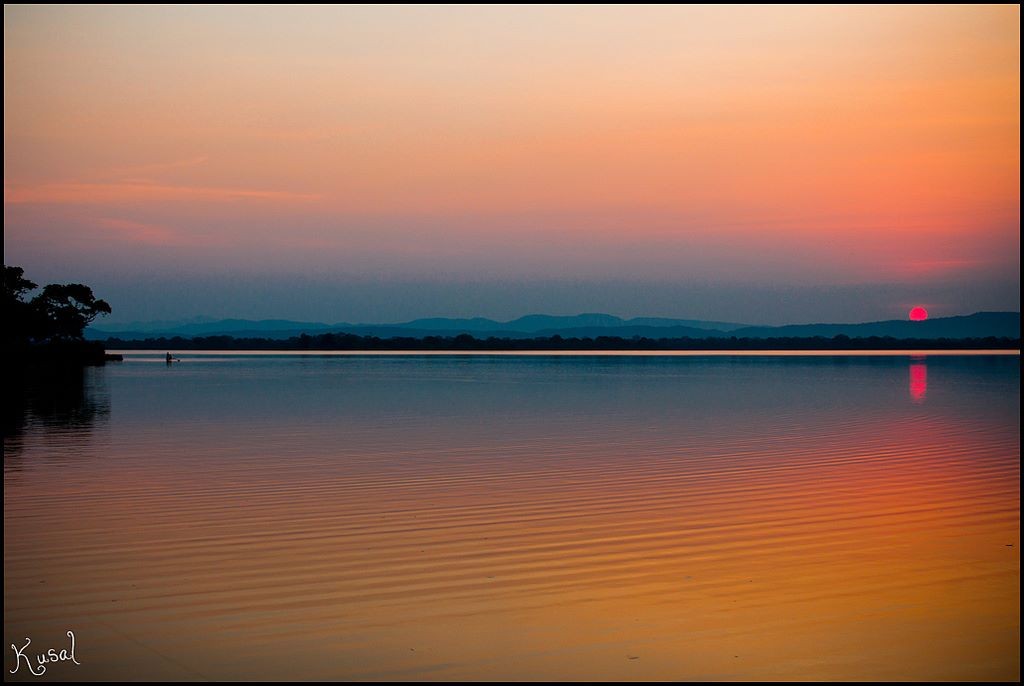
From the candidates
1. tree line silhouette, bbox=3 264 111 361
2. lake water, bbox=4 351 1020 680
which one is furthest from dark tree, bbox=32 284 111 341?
lake water, bbox=4 351 1020 680

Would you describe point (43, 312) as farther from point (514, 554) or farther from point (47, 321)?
point (514, 554)

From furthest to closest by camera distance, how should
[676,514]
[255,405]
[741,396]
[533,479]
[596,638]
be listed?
[741,396] < [255,405] < [533,479] < [676,514] < [596,638]

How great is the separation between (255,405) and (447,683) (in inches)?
1118

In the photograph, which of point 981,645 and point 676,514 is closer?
point 981,645

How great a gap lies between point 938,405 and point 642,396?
1010 cm

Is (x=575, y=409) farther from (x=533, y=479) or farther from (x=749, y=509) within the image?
(x=749, y=509)

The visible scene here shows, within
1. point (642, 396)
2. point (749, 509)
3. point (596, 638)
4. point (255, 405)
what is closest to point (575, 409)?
point (642, 396)

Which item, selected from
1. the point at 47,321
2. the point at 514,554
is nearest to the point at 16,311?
the point at 47,321

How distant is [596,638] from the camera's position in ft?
25.2

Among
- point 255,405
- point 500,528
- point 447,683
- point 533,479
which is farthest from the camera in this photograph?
point 255,405
